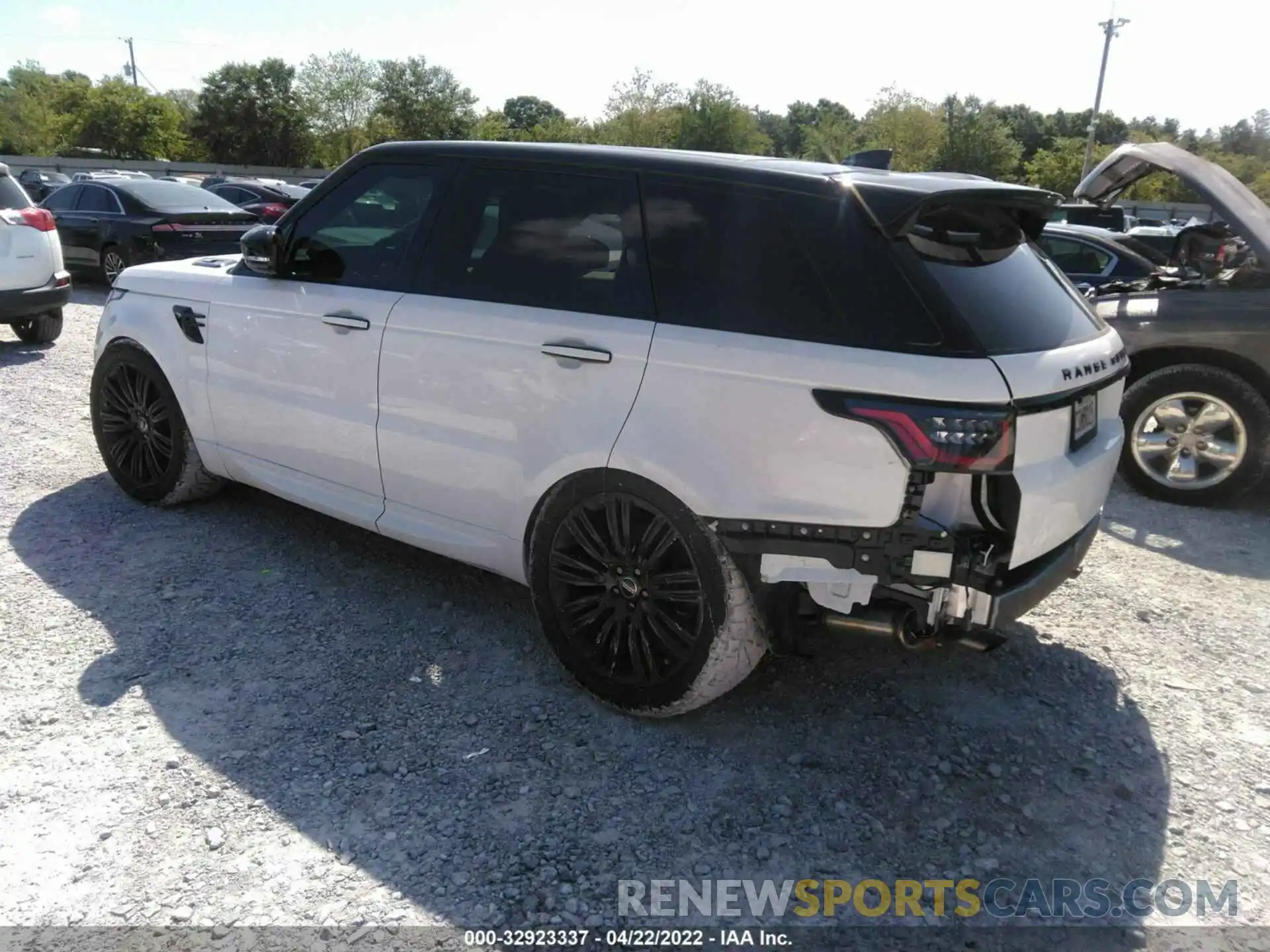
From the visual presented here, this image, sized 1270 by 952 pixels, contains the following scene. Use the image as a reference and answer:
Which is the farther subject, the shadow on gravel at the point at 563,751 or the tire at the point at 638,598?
the tire at the point at 638,598

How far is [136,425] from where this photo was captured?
4.77 meters

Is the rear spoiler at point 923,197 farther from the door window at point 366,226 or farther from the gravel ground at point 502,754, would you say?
the door window at point 366,226

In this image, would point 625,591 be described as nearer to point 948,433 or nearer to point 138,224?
point 948,433

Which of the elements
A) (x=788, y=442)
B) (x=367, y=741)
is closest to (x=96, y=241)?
(x=367, y=741)

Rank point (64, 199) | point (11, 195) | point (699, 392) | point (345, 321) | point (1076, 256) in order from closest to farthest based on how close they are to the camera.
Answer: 1. point (699, 392)
2. point (345, 321)
3. point (1076, 256)
4. point (11, 195)
5. point (64, 199)

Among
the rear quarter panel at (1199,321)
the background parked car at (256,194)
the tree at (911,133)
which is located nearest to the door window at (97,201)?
the background parked car at (256,194)

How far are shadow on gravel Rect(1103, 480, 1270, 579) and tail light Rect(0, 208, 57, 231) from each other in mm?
9009

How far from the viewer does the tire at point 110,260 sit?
12.1 meters

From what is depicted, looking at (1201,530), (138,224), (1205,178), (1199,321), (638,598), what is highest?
(1205,178)

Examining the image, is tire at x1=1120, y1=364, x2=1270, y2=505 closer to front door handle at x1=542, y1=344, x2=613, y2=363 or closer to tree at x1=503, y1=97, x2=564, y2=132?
front door handle at x1=542, y1=344, x2=613, y2=363

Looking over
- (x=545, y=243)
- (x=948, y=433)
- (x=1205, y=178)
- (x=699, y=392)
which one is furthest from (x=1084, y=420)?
(x=1205, y=178)

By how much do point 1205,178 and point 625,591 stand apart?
453 cm

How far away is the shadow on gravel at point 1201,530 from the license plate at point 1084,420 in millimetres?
2270

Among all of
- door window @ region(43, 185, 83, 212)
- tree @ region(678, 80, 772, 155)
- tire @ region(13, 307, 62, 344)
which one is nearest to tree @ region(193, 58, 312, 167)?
tree @ region(678, 80, 772, 155)
